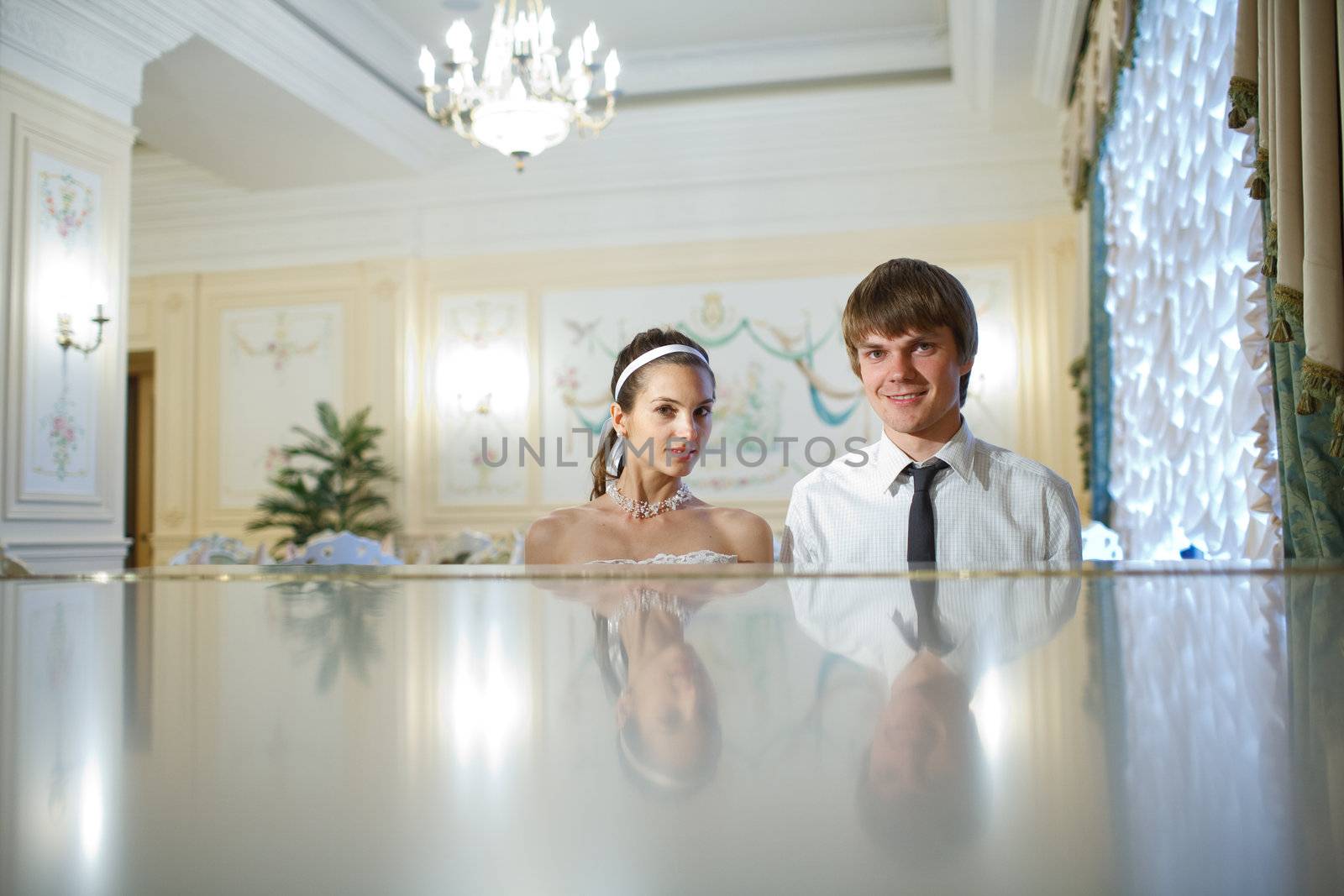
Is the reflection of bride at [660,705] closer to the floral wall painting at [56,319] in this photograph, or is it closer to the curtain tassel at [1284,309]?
the curtain tassel at [1284,309]

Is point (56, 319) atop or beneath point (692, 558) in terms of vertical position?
atop

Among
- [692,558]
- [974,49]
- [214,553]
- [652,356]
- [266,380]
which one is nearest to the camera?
[692,558]

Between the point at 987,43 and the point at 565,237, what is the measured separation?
336 centimetres

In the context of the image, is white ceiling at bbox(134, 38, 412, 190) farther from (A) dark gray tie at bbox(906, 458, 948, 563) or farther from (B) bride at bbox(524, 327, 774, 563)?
(A) dark gray tie at bbox(906, 458, 948, 563)

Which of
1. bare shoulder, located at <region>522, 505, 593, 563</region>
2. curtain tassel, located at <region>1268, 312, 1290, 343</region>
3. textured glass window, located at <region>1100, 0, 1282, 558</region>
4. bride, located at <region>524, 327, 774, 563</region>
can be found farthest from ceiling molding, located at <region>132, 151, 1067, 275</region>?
bare shoulder, located at <region>522, 505, 593, 563</region>

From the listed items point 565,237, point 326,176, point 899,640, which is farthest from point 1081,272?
point 899,640

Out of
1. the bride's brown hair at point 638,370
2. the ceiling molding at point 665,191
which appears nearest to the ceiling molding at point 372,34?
the ceiling molding at point 665,191

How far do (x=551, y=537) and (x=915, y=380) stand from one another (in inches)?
36.3

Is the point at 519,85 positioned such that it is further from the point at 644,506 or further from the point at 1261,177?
the point at 1261,177

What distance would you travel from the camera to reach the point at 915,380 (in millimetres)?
1916

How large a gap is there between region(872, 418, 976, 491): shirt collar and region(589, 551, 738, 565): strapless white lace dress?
0.42 meters

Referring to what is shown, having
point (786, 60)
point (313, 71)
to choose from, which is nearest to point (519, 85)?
point (313, 71)

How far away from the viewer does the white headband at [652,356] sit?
101 inches

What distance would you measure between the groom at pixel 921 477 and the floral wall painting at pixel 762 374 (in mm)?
5460
